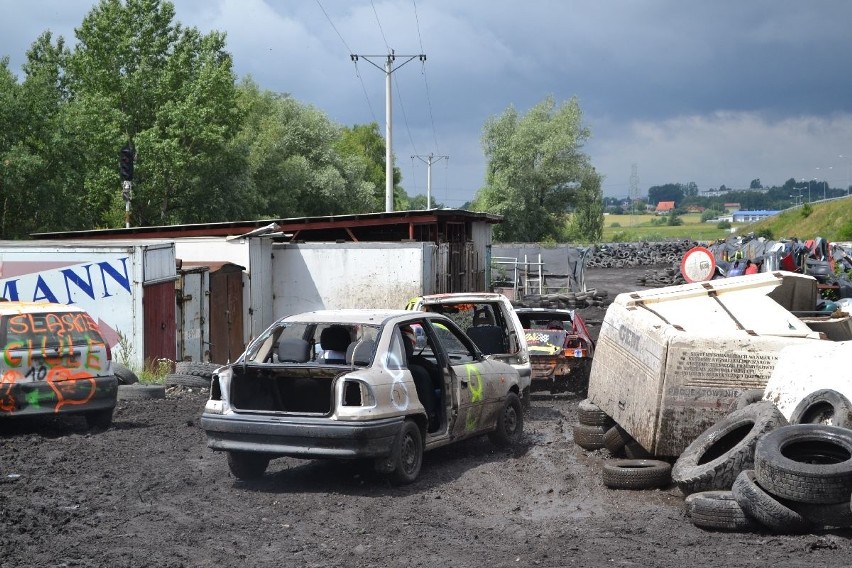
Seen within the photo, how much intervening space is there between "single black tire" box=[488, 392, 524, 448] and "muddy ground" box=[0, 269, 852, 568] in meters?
0.21

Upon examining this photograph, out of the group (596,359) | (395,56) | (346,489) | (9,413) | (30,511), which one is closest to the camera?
(30,511)

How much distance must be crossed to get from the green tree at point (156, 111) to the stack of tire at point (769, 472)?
40607mm

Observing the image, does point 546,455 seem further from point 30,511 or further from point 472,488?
point 30,511

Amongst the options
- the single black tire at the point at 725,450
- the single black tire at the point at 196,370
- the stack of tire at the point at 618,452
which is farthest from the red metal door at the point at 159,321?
the single black tire at the point at 725,450

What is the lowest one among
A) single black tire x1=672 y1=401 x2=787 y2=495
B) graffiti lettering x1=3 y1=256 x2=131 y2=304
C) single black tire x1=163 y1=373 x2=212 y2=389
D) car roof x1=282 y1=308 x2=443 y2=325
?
single black tire x1=163 y1=373 x2=212 y2=389

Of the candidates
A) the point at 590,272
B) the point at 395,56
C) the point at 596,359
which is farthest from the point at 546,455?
the point at 590,272

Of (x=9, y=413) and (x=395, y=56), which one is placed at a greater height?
(x=395, y=56)

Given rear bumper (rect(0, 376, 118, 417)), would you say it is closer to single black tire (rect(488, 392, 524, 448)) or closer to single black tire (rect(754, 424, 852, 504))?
single black tire (rect(488, 392, 524, 448))

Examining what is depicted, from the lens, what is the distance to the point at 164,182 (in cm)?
4709

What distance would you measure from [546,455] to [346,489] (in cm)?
290

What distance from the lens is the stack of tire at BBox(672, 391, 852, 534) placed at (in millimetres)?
6902

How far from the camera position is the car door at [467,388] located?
1001 centimetres

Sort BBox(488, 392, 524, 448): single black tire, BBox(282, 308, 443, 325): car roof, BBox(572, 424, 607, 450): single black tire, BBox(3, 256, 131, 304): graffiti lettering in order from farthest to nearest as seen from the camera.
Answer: BBox(3, 256, 131, 304): graffiti lettering → BBox(488, 392, 524, 448): single black tire → BBox(572, 424, 607, 450): single black tire → BBox(282, 308, 443, 325): car roof

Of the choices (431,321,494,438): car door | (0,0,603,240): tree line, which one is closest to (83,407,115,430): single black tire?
(431,321,494,438): car door
